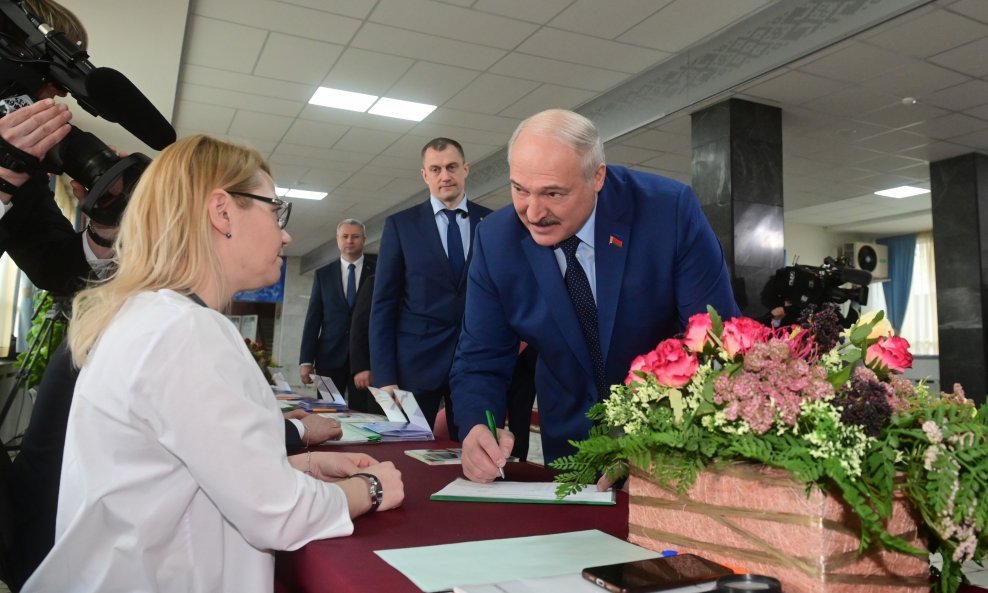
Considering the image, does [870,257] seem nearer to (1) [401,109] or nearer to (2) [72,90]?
(1) [401,109]

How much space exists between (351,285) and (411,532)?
3.66 meters

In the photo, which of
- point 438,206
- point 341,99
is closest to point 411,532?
point 438,206

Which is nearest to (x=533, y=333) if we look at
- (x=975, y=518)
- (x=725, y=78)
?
(x=975, y=518)

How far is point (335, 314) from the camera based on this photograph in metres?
4.47

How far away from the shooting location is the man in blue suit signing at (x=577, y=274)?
1474mm

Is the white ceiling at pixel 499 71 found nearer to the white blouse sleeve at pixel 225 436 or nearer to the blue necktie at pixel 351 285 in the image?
the blue necktie at pixel 351 285

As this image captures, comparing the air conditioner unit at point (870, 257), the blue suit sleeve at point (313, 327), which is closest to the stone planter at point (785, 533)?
the blue suit sleeve at point (313, 327)

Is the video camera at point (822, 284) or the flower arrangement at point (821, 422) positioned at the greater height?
the video camera at point (822, 284)

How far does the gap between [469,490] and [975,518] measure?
0.72 metres

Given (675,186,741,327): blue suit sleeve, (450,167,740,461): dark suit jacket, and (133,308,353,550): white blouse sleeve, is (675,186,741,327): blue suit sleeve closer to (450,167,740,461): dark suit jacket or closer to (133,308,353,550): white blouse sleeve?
(450,167,740,461): dark suit jacket

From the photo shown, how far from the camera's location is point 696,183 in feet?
18.4

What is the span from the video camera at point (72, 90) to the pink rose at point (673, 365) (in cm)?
109

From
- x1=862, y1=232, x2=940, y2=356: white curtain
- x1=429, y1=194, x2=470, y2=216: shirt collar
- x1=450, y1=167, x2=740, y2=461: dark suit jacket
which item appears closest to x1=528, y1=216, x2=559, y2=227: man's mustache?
x1=450, y1=167, x2=740, y2=461: dark suit jacket

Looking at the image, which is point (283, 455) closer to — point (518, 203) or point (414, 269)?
point (518, 203)
